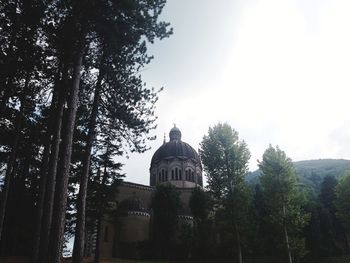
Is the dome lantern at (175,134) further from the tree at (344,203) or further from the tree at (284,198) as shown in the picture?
the tree at (284,198)

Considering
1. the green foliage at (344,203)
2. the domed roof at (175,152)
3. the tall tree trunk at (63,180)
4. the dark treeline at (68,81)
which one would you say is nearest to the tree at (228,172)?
the dark treeline at (68,81)

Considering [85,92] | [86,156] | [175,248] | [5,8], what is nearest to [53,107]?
[85,92]

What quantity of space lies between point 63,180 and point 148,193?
1527 inches

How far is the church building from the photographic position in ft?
132

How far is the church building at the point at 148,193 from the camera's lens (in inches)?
1587

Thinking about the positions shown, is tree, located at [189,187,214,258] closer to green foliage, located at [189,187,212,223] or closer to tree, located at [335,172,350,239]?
green foliage, located at [189,187,212,223]

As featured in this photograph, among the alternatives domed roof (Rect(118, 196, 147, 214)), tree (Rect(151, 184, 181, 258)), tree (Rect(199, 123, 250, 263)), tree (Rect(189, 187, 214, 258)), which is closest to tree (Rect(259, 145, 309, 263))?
tree (Rect(199, 123, 250, 263))

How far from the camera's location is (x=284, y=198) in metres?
26.0

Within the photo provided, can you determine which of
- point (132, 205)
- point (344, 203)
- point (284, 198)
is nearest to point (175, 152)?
point (132, 205)

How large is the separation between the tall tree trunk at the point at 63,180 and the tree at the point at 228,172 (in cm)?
1538

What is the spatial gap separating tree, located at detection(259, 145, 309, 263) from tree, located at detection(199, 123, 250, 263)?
3414 millimetres

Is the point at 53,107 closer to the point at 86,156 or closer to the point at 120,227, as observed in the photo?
the point at 86,156

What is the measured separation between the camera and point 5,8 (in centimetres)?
1389

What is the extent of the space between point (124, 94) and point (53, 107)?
11.8 feet
